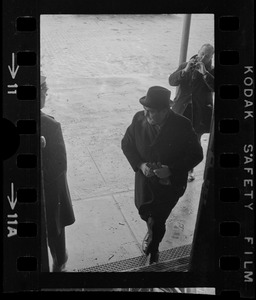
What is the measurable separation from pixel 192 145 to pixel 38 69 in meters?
0.83

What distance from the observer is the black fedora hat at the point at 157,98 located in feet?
7.97

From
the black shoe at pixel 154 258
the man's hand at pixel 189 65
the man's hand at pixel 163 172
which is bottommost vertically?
the black shoe at pixel 154 258

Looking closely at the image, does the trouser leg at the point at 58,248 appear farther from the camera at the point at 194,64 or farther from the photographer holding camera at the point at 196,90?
the camera at the point at 194,64

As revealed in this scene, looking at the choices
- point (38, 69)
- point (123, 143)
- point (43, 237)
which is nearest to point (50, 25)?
point (38, 69)

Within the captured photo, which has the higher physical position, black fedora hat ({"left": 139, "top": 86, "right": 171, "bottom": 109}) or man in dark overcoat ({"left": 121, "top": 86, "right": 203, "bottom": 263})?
black fedora hat ({"left": 139, "top": 86, "right": 171, "bottom": 109})

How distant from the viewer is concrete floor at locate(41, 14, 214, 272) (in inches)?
93.1

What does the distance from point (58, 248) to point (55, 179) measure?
1.13 feet

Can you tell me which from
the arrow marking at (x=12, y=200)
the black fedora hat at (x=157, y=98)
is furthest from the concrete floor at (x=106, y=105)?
the arrow marking at (x=12, y=200)

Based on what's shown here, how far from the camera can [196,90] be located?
2.49 m

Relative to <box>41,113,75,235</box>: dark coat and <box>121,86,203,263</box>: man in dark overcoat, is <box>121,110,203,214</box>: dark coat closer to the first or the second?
<box>121,86,203,263</box>: man in dark overcoat

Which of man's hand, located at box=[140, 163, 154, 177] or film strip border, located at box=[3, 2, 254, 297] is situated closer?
film strip border, located at box=[3, 2, 254, 297]

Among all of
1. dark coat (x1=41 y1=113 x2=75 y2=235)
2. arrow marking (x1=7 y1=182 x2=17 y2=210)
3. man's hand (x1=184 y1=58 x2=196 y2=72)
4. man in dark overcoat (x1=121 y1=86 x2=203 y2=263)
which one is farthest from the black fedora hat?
arrow marking (x1=7 y1=182 x2=17 y2=210)

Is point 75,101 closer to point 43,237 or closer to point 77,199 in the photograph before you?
point 77,199

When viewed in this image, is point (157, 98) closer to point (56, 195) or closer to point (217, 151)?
point (217, 151)
